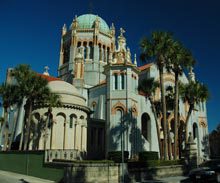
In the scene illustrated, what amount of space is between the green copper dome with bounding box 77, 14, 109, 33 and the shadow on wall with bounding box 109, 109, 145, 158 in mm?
29253

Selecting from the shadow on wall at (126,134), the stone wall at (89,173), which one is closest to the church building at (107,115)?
the shadow on wall at (126,134)

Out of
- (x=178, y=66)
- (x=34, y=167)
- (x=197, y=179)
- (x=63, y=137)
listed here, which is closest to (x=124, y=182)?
(x=197, y=179)

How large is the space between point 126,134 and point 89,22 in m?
33.1

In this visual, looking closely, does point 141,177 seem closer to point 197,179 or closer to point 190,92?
point 197,179

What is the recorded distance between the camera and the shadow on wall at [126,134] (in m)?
32.0

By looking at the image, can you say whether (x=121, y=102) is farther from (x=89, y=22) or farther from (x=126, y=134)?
(x=89, y=22)

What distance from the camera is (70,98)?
3141cm

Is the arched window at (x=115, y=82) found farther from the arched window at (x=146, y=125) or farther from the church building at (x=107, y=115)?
the arched window at (x=146, y=125)

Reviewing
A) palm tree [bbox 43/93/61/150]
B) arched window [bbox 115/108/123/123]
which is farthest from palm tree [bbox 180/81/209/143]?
palm tree [bbox 43/93/61/150]

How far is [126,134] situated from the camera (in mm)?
32000

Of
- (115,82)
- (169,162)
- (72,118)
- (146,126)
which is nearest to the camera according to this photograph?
(169,162)

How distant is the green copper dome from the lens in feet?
184

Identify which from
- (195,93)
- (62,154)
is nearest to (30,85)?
(62,154)

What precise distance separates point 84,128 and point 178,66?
13.8 metres
